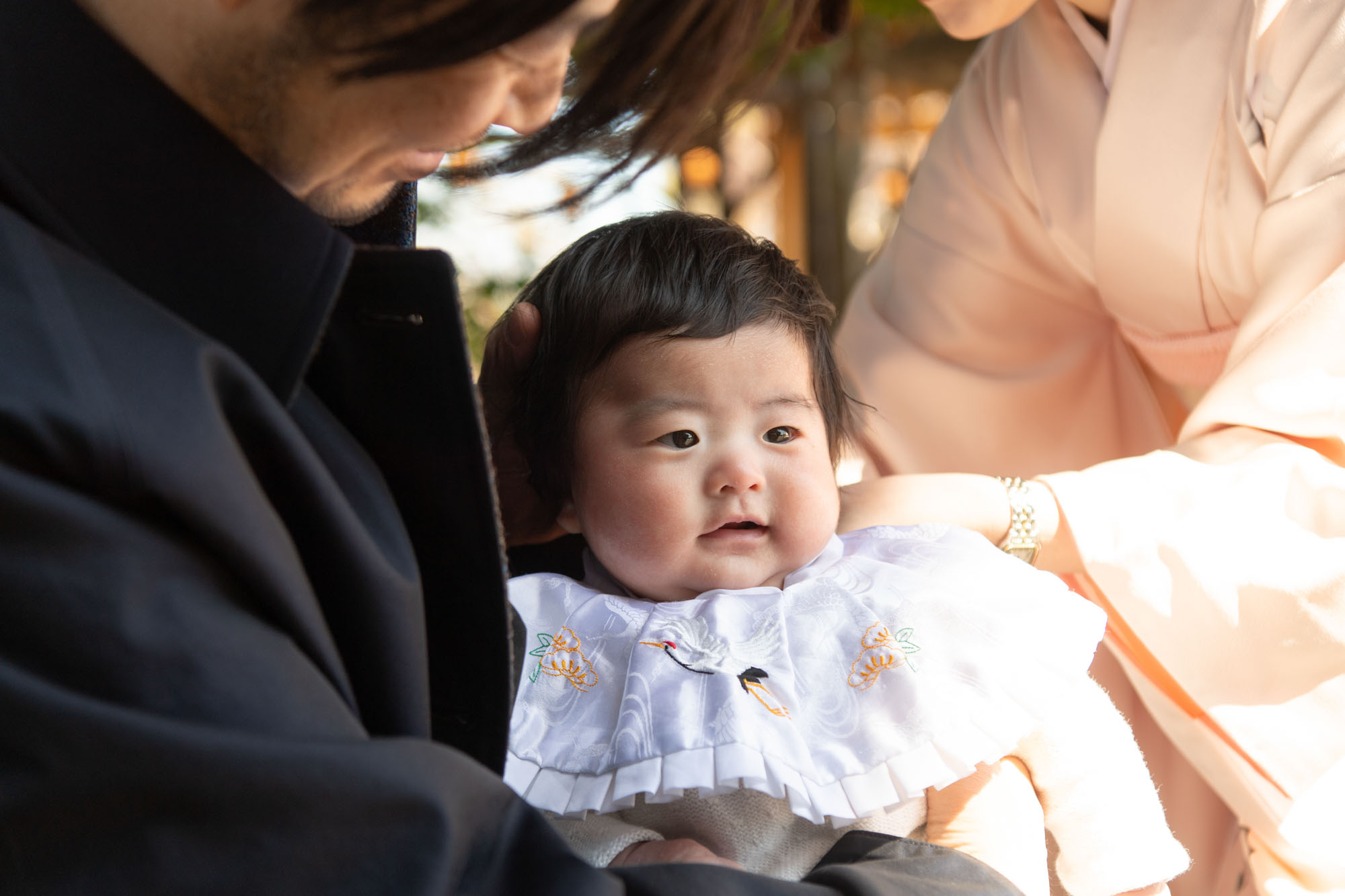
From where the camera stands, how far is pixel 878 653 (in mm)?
1344

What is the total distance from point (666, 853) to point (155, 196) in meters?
0.82

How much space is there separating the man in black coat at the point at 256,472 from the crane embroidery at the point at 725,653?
24cm

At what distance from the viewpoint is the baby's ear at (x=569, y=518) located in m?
1.64

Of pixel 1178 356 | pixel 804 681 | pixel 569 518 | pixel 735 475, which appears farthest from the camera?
pixel 1178 356

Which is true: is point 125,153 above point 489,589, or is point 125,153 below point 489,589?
above

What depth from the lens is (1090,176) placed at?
2.09 metres

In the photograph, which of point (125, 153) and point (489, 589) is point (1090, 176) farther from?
point (125, 153)

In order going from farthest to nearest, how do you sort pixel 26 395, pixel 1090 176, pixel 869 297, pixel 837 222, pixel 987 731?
pixel 837 222 < pixel 869 297 < pixel 1090 176 < pixel 987 731 < pixel 26 395

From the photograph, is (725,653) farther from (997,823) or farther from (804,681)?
(997,823)

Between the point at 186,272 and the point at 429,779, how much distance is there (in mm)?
448

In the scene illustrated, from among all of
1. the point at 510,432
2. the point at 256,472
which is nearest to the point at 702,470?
the point at 510,432

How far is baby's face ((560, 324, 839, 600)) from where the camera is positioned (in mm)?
1458

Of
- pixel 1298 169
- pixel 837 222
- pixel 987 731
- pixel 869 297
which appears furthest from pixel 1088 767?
pixel 837 222

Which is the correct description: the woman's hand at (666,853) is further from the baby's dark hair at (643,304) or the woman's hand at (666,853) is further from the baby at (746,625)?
the baby's dark hair at (643,304)
